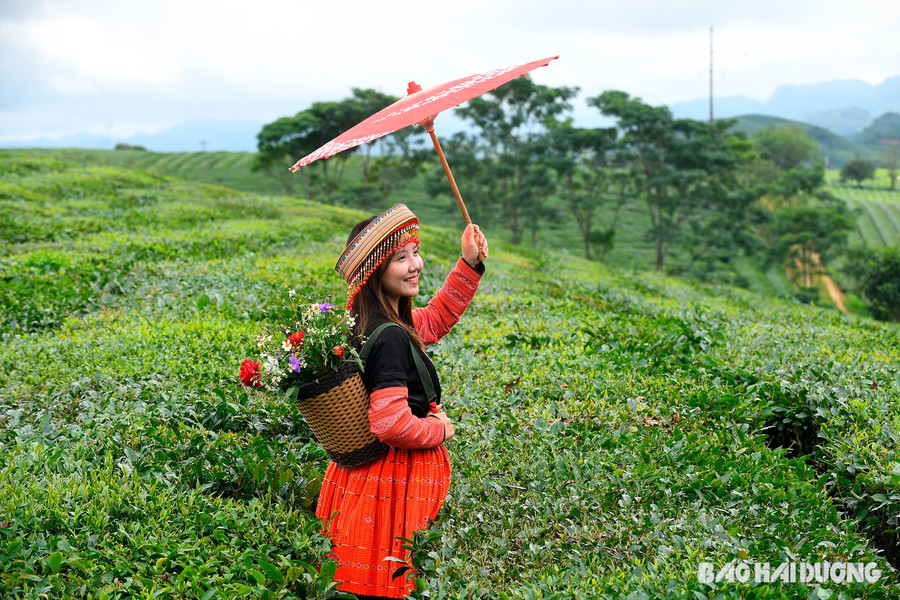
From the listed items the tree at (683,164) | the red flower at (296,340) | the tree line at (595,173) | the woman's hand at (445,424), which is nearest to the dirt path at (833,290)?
the tree line at (595,173)

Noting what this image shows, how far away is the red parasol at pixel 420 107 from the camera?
10.8ft

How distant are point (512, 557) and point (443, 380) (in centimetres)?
265

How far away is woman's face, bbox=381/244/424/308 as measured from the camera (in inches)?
137

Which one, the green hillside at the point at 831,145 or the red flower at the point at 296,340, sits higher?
the green hillside at the point at 831,145

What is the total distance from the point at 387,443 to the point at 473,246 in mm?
1257

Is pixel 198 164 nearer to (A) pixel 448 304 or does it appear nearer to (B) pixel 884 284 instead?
(B) pixel 884 284

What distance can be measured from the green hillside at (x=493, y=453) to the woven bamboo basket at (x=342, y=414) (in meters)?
0.50

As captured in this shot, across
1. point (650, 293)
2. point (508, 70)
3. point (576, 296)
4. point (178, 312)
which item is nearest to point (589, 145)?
point (650, 293)

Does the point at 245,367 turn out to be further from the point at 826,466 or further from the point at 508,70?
the point at 826,466

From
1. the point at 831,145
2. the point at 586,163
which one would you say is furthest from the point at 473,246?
the point at 831,145

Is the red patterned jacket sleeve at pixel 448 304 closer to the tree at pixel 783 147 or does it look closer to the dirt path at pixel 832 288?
the dirt path at pixel 832 288

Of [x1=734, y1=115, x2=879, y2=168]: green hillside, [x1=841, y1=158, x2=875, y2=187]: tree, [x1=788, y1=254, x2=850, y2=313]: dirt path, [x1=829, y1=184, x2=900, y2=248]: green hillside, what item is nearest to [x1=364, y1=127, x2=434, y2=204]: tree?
[x1=788, y1=254, x2=850, y2=313]: dirt path

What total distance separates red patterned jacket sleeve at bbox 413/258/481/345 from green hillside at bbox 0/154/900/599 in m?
0.91

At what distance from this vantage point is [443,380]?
597 cm
